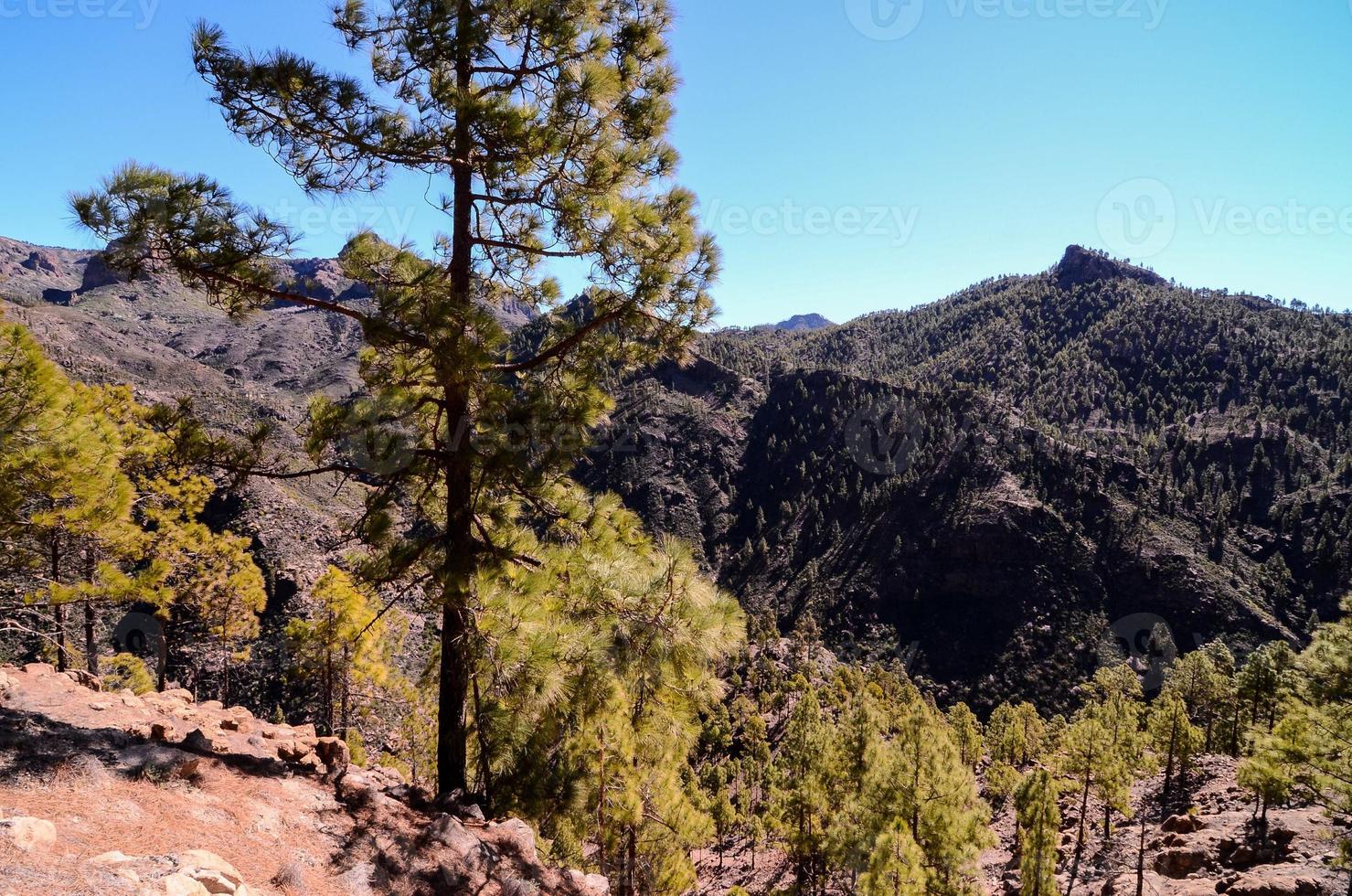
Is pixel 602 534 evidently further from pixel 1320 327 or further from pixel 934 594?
pixel 1320 327

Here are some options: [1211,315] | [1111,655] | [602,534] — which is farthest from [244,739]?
[1211,315]

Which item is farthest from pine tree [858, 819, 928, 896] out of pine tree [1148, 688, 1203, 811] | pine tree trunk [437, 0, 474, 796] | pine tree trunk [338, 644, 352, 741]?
pine tree [1148, 688, 1203, 811]

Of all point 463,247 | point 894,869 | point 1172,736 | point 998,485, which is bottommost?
point 1172,736

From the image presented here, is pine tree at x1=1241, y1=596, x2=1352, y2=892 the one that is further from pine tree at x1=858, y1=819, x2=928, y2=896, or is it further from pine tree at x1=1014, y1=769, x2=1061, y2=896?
pine tree at x1=1014, y1=769, x2=1061, y2=896

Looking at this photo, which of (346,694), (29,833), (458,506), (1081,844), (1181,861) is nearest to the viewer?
(29,833)

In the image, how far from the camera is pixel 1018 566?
3829 inches

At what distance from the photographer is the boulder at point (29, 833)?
3090 millimetres

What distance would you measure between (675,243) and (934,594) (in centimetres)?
10719

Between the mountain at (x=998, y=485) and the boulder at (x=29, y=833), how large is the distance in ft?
201
